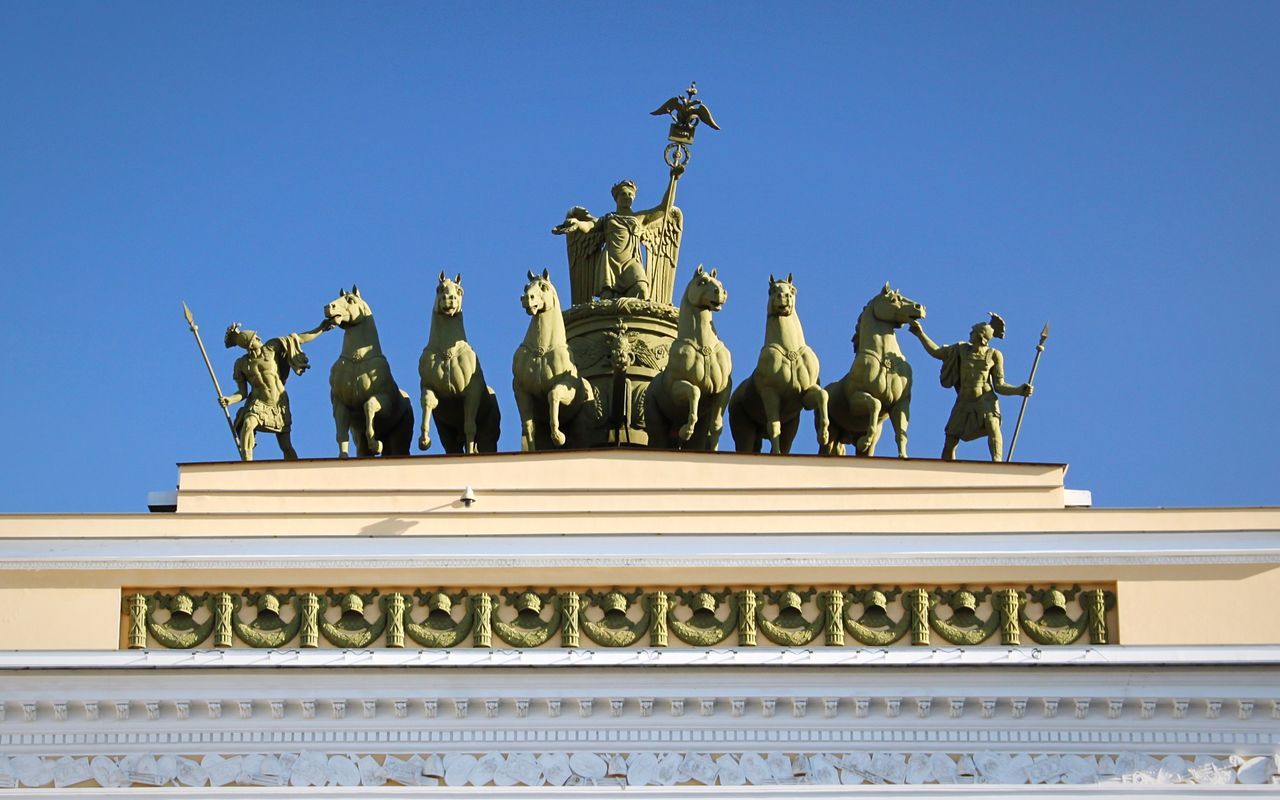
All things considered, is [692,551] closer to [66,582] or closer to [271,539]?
[271,539]

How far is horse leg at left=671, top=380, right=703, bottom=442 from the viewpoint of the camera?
84.1 ft

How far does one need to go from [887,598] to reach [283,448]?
565 cm

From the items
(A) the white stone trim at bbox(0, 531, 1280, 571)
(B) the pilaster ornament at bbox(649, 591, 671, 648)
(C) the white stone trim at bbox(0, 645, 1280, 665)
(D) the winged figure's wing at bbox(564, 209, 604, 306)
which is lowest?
(C) the white stone trim at bbox(0, 645, 1280, 665)

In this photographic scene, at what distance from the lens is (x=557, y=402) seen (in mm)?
25641

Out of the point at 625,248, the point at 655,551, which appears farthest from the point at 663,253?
the point at 655,551

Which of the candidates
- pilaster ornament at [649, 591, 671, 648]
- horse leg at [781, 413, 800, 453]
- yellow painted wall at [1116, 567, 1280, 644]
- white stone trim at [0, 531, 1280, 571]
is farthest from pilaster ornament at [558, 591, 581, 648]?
yellow painted wall at [1116, 567, 1280, 644]

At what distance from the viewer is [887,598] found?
2345 centimetres

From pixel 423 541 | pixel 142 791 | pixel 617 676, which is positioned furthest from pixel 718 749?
pixel 142 791

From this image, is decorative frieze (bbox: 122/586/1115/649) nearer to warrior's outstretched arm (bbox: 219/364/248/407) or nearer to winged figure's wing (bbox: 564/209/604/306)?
warrior's outstretched arm (bbox: 219/364/248/407)

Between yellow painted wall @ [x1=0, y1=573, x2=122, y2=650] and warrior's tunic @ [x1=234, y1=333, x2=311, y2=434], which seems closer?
yellow painted wall @ [x1=0, y1=573, x2=122, y2=650]

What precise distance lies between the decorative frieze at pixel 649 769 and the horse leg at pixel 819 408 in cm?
369

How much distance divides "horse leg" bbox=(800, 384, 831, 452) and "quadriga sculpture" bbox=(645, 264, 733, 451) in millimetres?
688

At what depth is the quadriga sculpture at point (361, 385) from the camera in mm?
25844

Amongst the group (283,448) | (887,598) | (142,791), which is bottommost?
(142,791)
